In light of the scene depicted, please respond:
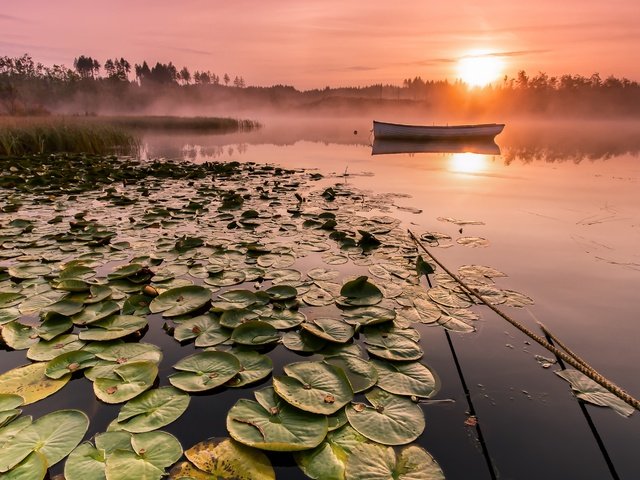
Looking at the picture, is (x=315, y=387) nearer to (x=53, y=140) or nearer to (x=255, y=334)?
(x=255, y=334)

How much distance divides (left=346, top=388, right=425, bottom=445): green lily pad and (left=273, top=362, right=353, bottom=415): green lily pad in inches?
4.1

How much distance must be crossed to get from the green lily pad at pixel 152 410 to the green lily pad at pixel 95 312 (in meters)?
1.09

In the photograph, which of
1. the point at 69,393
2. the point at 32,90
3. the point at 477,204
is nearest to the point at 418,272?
the point at 69,393

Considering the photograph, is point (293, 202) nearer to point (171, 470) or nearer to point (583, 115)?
point (171, 470)

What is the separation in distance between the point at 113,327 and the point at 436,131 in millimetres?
29805

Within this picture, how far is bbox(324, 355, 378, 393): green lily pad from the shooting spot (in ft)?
7.54

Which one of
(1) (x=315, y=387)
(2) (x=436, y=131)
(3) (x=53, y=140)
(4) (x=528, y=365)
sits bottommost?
(4) (x=528, y=365)

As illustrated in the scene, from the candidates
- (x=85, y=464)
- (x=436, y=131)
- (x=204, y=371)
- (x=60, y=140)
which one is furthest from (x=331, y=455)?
(x=436, y=131)

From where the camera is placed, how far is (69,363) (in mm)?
2424

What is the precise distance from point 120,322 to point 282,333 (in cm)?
135

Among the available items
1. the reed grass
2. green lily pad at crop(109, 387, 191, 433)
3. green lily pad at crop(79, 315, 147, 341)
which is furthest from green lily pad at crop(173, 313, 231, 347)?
the reed grass

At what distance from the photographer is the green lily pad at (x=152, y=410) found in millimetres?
1928

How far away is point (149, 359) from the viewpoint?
251 cm

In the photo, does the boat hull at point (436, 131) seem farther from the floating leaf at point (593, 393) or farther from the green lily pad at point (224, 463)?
the green lily pad at point (224, 463)
